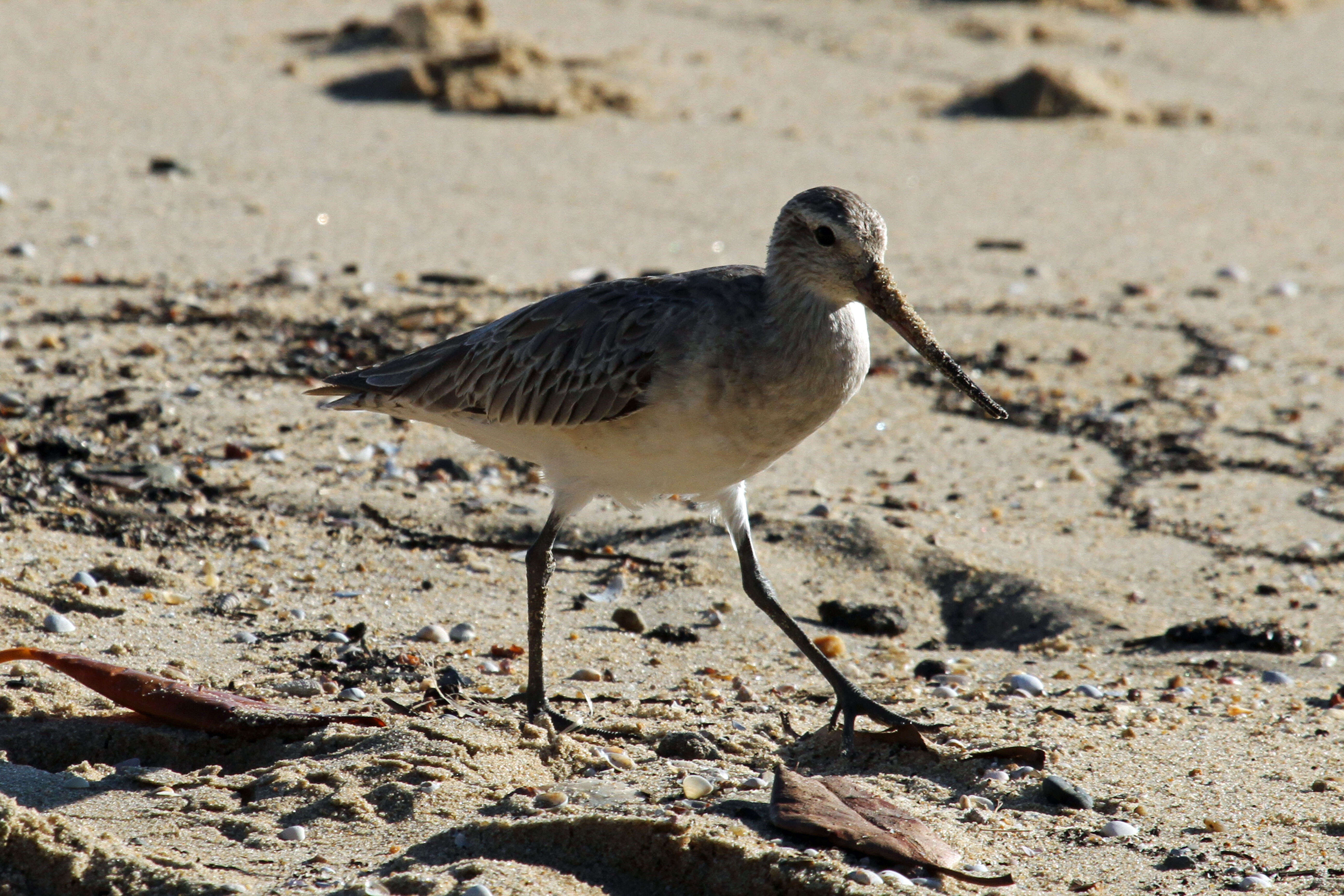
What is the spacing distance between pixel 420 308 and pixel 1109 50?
28.7 ft

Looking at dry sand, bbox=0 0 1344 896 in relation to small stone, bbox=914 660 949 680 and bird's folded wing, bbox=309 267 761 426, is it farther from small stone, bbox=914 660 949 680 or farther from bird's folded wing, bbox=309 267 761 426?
bird's folded wing, bbox=309 267 761 426

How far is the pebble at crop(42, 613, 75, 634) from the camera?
4.70 metres

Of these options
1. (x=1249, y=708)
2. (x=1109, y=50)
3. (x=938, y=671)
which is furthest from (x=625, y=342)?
(x=1109, y=50)

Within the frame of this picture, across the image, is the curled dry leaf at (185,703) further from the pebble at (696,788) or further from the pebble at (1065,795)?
the pebble at (1065,795)

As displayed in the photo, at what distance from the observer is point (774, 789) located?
12.3ft

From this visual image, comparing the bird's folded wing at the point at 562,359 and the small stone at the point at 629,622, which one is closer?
the bird's folded wing at the point at 562,359

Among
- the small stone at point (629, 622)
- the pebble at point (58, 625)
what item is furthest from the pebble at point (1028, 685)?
the pebble at point (58, 625)

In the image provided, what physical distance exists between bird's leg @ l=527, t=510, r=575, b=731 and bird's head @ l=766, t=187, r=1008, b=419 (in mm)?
1127

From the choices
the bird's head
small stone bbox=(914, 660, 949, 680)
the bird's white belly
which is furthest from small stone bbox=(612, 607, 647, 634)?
the bird's head

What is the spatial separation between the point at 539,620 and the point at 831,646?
1121mm

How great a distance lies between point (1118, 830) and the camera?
3.87 metres

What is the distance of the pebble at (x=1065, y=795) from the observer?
4.00 metres

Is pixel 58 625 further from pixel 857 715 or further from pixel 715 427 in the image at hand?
pixel 857 715

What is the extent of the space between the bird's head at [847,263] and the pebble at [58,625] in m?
2.42
